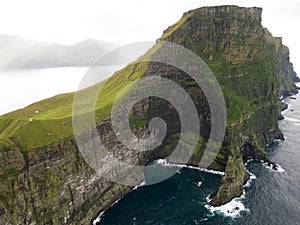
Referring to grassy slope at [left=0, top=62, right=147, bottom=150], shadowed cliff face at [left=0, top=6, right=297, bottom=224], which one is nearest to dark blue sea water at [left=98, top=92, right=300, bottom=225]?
shadowed cliff face at [left=0, top=6, right=297, bottom=224]

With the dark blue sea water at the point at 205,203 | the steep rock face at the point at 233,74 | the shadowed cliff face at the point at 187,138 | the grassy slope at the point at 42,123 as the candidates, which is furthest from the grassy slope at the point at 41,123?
the steep rock face at the point at 233,74

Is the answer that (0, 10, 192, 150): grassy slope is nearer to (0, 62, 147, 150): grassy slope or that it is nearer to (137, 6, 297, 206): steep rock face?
(0, 62, 147, 150): grassy slope

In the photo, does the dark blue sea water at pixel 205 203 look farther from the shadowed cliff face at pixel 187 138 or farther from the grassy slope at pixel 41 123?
the grassy slope at pixel 41 123

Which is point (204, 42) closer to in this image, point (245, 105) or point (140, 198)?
point (245, 105)

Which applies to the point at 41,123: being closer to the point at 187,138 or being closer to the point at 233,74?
the point at 187,138

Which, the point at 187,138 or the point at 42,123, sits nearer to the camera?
the point at 42,123

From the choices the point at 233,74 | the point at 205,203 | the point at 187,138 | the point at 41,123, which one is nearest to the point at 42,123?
the point at 41,123

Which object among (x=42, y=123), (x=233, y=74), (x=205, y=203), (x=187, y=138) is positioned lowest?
(x=205, y=203)
